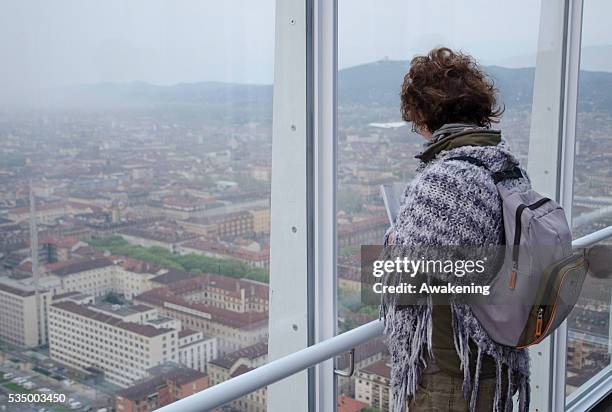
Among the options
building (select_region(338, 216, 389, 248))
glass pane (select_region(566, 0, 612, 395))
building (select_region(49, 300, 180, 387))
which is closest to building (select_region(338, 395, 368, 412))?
building (select_region(338, 216, 389, 248))

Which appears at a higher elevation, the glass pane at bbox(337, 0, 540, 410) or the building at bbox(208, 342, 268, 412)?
the glass pane at bbox(337, 0, 540, 410)

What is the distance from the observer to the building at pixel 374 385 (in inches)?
94.1

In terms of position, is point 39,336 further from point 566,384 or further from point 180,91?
point 566,384

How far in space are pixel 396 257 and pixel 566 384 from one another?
2.46m

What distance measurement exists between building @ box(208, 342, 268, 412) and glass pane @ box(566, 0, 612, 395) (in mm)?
2055

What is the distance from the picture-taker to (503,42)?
9.87 feet

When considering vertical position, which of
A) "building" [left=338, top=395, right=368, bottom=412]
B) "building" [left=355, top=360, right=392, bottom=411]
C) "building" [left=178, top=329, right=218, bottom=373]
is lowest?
"building" [left=338, top=395, right=368, bottom=412]

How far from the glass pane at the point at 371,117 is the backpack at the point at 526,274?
74 cm

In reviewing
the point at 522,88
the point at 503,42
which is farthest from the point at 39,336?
the point at 522,88

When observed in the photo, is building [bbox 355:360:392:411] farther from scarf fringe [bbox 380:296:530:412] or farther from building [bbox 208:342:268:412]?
scarf fringe [bbox 380:296:530:412]

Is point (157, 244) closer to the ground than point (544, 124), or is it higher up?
closer to the ground

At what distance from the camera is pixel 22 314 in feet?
4.83

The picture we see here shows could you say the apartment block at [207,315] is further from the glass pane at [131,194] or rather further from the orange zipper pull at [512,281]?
the orange zipper pull at [512,281]

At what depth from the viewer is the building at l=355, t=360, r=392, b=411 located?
7.84 ft
